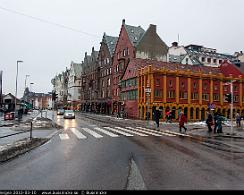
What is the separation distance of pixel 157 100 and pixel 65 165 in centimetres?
3746

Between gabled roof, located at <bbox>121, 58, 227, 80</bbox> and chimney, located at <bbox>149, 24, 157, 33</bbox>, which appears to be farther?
chimney, located at <bbox>149, 24, 157, 33</bbox>

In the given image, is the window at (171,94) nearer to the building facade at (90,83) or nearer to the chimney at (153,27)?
the chimney at (153,27)

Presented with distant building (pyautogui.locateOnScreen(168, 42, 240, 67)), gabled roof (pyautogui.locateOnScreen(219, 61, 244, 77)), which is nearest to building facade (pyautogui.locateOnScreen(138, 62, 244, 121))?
gabled roof (pyautogui.locateOnScreen(219, 61, 244, 77))

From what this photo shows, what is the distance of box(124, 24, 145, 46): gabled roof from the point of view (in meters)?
60.5

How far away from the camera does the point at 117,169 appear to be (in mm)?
8273

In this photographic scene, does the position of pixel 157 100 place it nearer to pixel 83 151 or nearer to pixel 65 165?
pixel 83 151

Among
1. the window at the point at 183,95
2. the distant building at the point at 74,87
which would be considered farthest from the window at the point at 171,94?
the distant building at the point at 74,87

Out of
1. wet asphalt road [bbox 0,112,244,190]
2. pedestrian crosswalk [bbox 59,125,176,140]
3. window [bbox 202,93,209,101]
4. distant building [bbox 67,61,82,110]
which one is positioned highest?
distant building [bbox 67,61,82,110]

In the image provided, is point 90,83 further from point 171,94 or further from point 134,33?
point 171,94

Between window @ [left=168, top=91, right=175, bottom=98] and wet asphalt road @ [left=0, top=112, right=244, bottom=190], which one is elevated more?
window @ [left=168, top=91, right=175, bottom=98]

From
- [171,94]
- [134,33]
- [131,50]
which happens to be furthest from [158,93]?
[134,33]

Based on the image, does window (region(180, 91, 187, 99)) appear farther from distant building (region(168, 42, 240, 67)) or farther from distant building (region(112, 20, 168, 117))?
distant building (region(168, 42, 240, 67))

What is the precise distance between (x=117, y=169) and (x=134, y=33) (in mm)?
57275

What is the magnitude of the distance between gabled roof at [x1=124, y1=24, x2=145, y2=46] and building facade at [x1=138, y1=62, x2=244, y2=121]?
1275 centimetres
